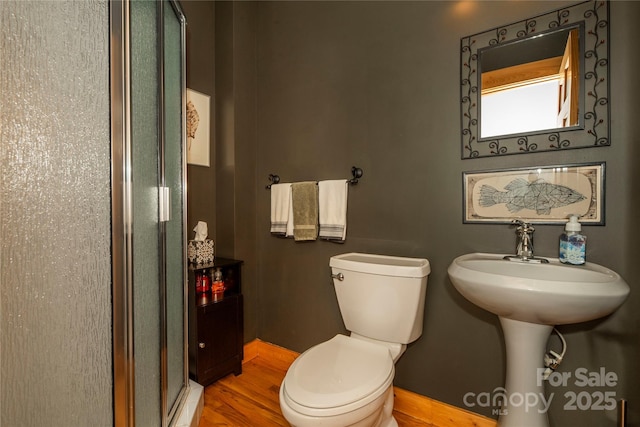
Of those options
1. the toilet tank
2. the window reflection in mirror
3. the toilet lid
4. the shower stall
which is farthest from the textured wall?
the window reflection in mirror

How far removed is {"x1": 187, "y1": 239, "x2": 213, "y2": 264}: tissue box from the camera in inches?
69.4

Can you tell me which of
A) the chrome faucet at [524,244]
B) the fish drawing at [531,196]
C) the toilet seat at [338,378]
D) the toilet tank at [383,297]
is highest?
the fish drawing at [531,196]

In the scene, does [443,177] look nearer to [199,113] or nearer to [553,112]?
[553,112]

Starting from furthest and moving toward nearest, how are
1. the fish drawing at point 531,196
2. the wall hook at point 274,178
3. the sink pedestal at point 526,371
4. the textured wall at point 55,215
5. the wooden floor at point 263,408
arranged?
the wall hook at point 274,178 → the wooden floor at point 263,408 → the fish drawing at point 531,196 → the sink pedestal at point 526,371 → the textured wall at point 55,215

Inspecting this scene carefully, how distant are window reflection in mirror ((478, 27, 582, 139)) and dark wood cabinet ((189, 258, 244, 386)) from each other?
163cm

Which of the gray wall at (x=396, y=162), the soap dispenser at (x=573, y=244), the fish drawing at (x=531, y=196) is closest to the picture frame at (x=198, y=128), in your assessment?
the gray wall at (x=396, y=162)

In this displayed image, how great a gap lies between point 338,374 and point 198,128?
1700 mm

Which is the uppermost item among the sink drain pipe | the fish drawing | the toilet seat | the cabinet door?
the fish drawing

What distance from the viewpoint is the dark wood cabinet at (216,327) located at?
1617 millimetres

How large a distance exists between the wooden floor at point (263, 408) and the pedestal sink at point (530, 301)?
27cm

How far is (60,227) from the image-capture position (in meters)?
0.68

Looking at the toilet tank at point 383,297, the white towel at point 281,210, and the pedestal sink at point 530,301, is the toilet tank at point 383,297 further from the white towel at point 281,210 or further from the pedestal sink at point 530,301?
the white towel at point 281,210

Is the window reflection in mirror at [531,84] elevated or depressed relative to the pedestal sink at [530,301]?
elevated

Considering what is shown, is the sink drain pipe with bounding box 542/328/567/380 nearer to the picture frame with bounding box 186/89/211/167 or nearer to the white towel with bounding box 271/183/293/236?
the white towel with bounding box 271/183/293/236
